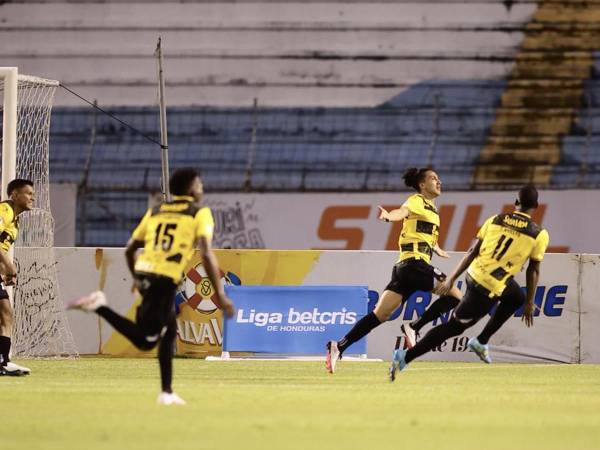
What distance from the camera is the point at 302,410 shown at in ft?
31.6

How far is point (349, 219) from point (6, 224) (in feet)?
32.4

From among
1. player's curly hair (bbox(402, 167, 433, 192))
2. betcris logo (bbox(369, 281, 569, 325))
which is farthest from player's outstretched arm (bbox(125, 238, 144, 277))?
betcris logo (bbox(369, 281, 569, 325))

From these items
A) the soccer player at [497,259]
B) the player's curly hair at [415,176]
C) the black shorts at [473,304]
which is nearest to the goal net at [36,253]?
the player's curly hair at [415,176]

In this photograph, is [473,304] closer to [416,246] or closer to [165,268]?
[416,246]

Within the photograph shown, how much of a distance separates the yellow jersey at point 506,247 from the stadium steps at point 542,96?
36.6 ft

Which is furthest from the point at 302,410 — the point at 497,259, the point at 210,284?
the point at 210,284

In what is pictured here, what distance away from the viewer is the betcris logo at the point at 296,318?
57.6 feet

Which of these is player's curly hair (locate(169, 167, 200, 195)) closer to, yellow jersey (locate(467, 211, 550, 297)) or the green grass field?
the green grass field

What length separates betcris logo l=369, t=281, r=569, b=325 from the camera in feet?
58.9

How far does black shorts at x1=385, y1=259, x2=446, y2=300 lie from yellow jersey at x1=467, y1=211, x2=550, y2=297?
58.9 inches

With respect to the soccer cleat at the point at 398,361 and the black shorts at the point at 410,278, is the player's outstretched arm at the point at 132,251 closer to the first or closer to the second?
the soccer cleat at the point at 398,361

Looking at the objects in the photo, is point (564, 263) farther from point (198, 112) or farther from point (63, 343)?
point (198, 112)

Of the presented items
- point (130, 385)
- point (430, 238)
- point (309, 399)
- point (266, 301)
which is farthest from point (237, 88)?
point (309, 399)

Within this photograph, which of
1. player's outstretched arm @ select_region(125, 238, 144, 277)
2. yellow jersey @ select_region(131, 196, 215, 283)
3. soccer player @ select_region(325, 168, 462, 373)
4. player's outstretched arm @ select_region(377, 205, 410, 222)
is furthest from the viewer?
soccer player @ select_region(325, 168, 462, 373)
